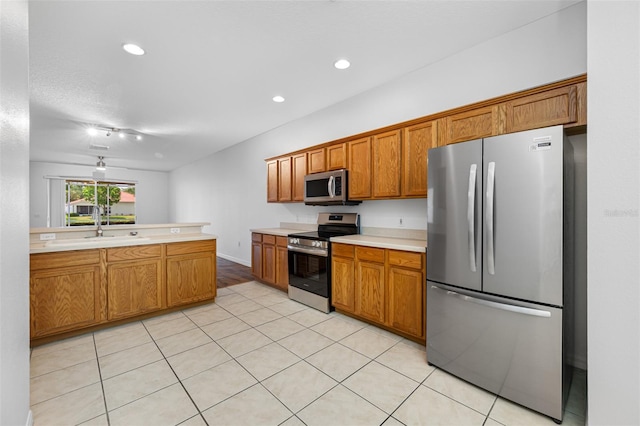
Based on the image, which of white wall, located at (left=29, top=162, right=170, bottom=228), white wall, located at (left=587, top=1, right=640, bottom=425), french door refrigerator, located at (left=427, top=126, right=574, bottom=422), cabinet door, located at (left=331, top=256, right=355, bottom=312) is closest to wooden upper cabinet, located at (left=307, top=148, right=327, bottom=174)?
cabinet door, located at (left=331, top=256, right=355, bottom=312)

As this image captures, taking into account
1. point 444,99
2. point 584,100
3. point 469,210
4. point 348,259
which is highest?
point 444,99

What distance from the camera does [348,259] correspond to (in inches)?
121

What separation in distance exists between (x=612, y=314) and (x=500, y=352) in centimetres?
67

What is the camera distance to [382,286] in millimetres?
2730

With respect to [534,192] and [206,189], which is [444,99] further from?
[206,189]

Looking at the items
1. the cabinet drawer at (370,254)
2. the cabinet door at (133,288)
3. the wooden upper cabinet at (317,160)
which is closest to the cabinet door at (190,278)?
the cabinet door at (133,288)

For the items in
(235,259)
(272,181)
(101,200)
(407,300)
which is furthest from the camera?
(101,200)

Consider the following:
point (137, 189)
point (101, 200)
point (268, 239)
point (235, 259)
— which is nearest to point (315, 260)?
point (268, 239)

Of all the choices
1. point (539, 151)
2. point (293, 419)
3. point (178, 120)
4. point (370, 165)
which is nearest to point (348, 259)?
point (370, 165)

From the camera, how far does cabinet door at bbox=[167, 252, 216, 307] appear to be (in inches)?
130

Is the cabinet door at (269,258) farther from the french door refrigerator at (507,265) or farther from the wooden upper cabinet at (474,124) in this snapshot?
Answer: the wooden upper cabinet at (474,124)

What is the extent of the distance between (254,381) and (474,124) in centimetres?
284

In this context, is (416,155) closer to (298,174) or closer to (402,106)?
(402,106)

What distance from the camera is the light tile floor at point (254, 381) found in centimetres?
166
